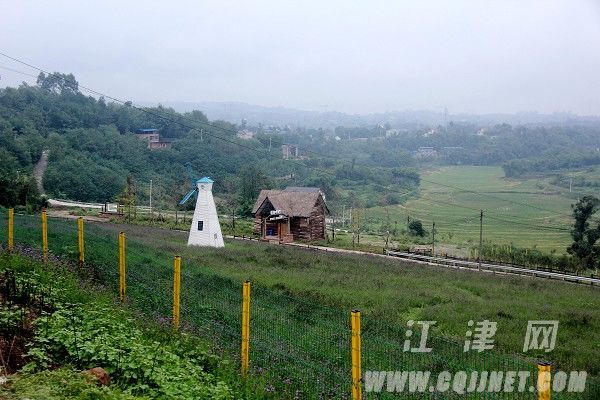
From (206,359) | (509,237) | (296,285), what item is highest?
(206,359)

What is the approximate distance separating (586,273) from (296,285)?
76.6 feet

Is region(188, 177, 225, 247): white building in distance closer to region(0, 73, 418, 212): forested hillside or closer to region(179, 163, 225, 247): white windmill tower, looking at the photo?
region(179, 163, 225, 247): white windmill tower

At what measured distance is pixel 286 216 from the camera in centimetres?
4203

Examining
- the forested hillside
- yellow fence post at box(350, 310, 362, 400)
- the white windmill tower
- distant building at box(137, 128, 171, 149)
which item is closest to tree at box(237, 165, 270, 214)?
the forested hillside

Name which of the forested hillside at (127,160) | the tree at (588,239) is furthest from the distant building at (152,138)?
the tree at (588,239)

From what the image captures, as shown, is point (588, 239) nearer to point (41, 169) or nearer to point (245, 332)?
point (245, 332)

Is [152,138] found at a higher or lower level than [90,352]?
higher

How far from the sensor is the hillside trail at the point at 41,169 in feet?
174

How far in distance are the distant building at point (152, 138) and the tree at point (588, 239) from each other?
54282 mm

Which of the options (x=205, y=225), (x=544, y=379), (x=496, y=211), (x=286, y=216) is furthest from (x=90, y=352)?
(x=496, y=211)

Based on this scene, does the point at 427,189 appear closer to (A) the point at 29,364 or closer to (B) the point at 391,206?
(B) the point at 391,206

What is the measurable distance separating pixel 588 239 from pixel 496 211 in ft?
146

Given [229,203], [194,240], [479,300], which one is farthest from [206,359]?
[229,203]

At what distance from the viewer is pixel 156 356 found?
654cm
